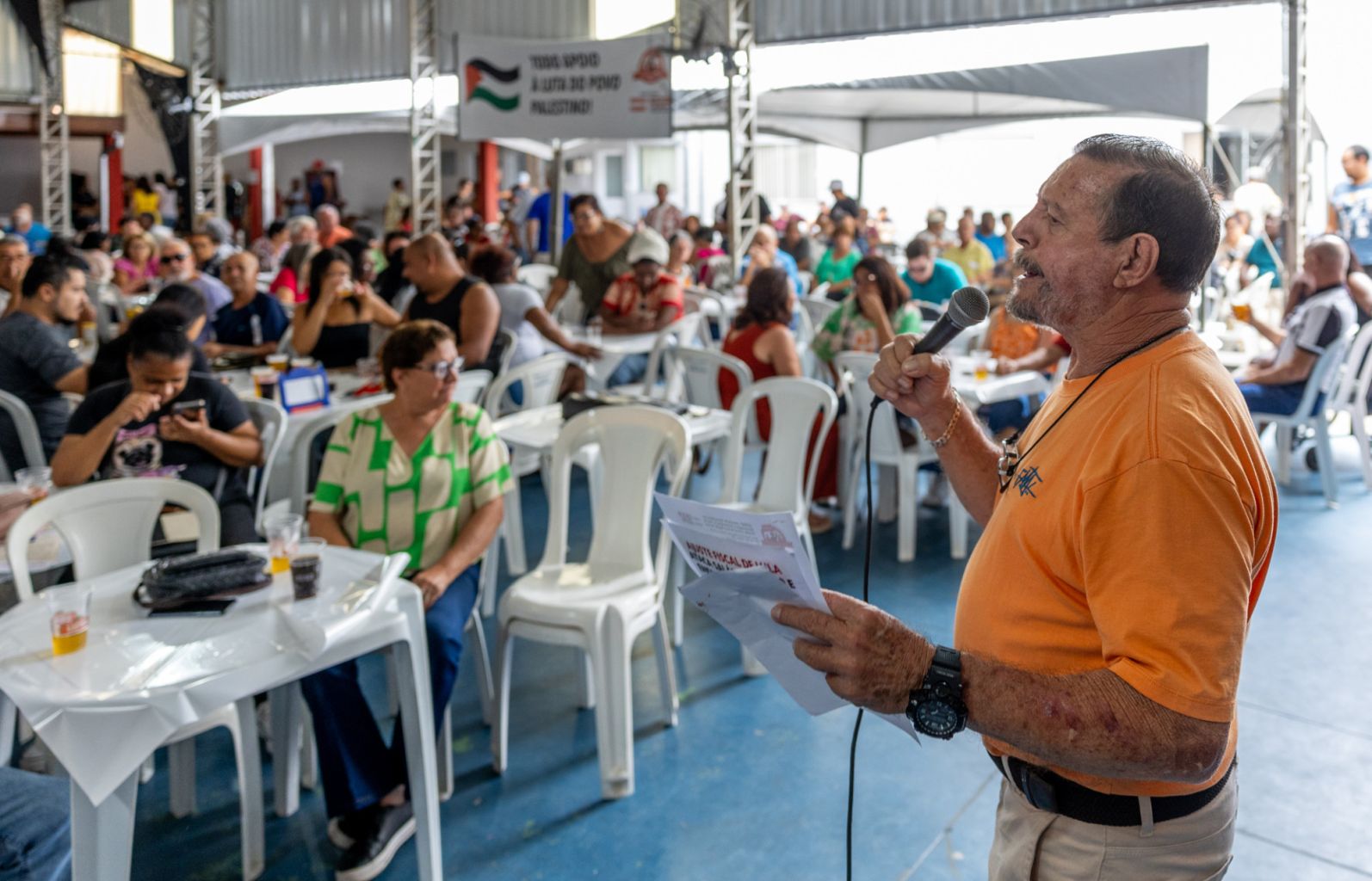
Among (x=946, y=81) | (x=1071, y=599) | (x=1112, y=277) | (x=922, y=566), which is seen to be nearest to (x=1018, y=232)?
(x=1112, y=277)

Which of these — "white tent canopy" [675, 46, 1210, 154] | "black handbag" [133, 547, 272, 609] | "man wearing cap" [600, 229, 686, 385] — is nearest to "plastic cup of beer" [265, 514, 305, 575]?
"black handbag" [133, 547, 272, 609]

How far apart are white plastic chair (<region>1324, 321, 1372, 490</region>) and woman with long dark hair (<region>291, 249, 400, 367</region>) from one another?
476 centimetres

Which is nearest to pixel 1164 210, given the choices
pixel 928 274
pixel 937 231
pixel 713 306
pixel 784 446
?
pixel 784 446

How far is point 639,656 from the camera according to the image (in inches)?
149

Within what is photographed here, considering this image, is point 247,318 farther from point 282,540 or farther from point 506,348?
point 282,540

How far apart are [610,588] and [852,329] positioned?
2.52m

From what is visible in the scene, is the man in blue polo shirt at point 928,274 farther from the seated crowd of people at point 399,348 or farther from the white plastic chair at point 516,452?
the white plastic chair at point 516,452

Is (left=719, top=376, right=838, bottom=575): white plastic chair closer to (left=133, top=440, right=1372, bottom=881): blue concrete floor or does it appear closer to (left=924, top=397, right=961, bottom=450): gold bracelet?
(left=133, top=440, right=1372, bottom=881): blue concrete floor

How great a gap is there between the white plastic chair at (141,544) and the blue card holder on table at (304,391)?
1.35 m

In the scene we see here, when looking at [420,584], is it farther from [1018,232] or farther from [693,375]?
[693,375]

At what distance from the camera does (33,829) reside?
193 centimetres

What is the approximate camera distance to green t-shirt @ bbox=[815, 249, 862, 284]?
934cm

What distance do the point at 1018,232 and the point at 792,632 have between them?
0.54 metres

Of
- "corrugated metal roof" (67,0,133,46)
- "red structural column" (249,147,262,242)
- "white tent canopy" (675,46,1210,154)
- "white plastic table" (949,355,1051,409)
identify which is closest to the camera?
"white plastic table" (949,355,1051,409)
